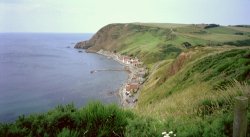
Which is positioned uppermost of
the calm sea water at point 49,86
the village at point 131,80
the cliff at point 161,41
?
the cliff at point 161,41

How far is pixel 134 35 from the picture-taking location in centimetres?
18812

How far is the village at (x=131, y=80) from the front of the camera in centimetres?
6631

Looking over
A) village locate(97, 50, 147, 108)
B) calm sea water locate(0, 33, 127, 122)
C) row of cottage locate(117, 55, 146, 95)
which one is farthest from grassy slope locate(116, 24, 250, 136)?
calm sea water locate(0, 33, 127, 122)

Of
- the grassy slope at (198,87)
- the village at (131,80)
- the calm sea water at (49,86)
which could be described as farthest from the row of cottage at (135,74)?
the grassy slope at (198,87)

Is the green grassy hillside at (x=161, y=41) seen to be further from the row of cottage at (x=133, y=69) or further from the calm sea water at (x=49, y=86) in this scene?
the calm sea water at (x=49, y=86)

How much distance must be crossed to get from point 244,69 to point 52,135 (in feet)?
55.7

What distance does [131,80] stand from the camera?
91.5 meters

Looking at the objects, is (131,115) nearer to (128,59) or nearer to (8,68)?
(8,68)

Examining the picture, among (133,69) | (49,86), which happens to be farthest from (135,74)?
(49,86)

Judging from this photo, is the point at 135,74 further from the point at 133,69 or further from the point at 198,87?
the point at 198,87

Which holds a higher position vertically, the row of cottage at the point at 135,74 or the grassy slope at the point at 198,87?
the grassy slope at the point at 198,87

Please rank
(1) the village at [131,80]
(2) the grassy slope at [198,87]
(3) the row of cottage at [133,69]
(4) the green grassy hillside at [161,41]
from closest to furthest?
(2) the grassy slope at [198,87] < (1) the village at [131,80] < (3) the row of cottage at [133,69] < (4) the green grassy hillside at [161,41]

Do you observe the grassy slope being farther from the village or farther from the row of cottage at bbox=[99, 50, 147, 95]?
the row of cottage at bbox=[99, 50, 147, 95]

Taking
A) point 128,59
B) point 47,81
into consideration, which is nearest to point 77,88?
point 47,81
